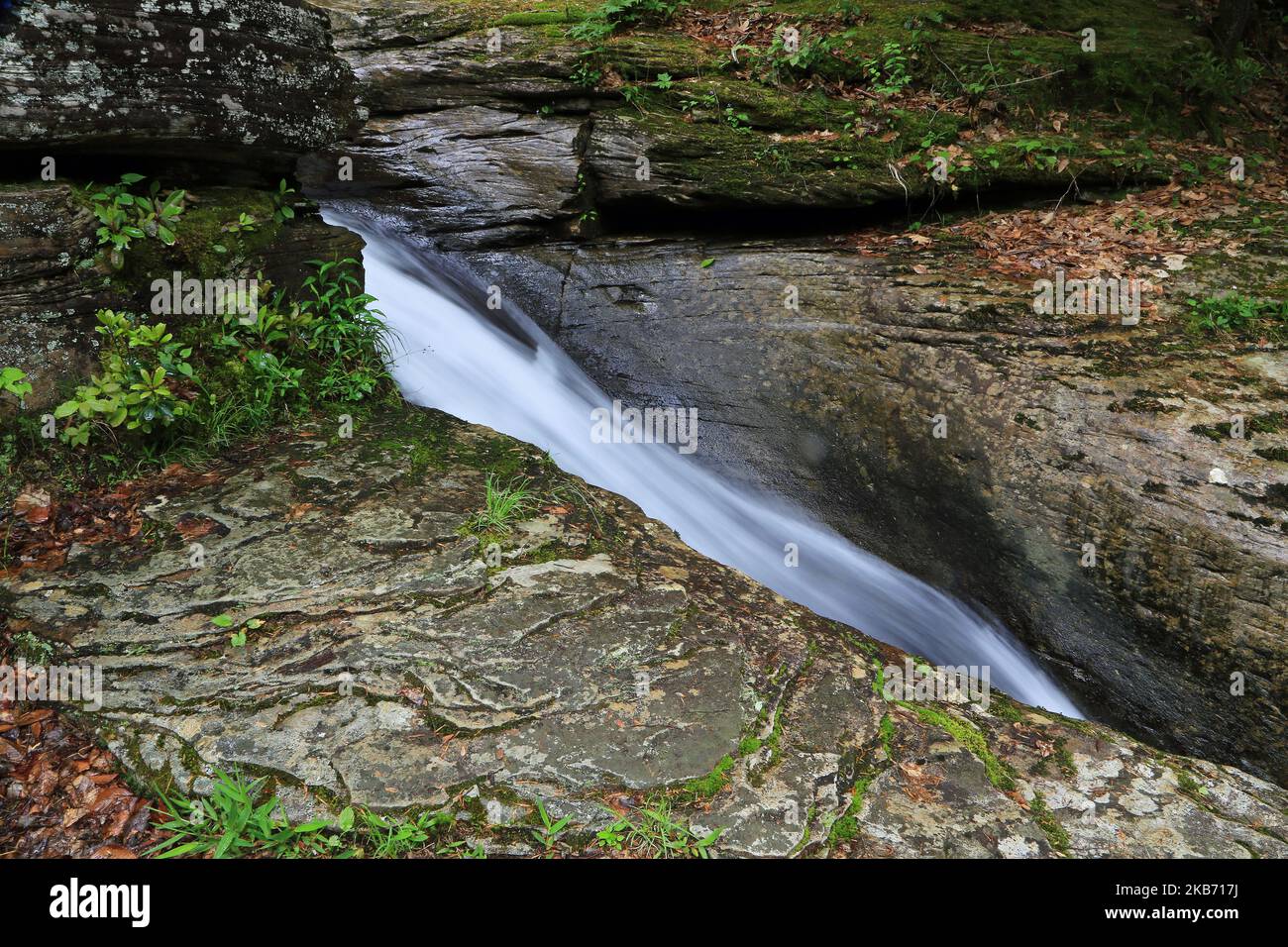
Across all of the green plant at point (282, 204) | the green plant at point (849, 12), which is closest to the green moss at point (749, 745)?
the green plant at point (282, 204)

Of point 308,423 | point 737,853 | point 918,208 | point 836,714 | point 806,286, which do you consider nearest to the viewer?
point 737,853

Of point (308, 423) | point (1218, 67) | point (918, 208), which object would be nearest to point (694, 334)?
point (918, 208)

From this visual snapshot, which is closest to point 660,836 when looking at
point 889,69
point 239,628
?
point 239,628

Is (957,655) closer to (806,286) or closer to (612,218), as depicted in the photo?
(806,286)

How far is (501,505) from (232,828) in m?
2.46

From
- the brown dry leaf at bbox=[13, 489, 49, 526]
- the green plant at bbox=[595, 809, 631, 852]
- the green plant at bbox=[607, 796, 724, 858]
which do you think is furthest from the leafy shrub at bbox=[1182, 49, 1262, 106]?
the brown dry leaf at bbox=[13, 489, 49, 526]

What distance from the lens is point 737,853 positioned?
10.5 ft

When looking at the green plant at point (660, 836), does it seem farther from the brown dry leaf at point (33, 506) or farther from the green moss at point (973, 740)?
the brown dry leaf at point (33, 506)

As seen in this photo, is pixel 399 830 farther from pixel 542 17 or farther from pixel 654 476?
pixel 542 17

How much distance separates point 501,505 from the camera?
5105mm

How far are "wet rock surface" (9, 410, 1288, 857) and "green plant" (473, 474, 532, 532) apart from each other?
14 centimetres

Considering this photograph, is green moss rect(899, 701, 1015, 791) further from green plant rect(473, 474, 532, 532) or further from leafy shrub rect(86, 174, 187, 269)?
leafy shrub rect(86, 174, 187, 269)

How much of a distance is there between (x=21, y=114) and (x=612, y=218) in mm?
5109

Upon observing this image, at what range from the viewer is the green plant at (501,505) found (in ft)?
16.4
